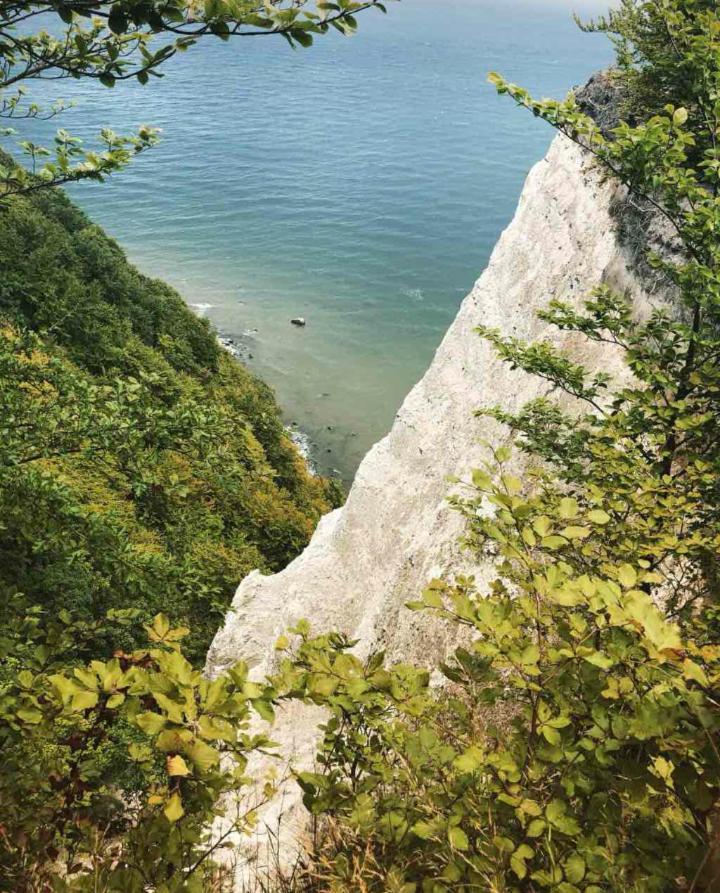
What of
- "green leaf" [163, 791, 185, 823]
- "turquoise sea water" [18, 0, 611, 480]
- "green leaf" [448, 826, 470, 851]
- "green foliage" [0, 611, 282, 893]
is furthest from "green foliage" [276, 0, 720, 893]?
"turquoise sea water" [18, 0, 611, 480]

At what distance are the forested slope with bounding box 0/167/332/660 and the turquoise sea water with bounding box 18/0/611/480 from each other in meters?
9.06

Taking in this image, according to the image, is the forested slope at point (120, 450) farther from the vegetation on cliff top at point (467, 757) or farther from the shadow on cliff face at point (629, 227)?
the shadow on cliff face at point (629, 227)

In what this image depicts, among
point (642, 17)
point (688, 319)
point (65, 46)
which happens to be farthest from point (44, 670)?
point (642, 17)

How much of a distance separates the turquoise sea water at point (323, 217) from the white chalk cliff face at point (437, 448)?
17186 mm

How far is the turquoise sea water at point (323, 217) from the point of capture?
135ft

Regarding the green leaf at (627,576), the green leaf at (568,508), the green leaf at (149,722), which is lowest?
the green leaf at (149,722)

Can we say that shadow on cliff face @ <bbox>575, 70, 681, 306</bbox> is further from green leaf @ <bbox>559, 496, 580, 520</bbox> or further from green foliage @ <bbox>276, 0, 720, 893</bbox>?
green foliage @ <bbox>276, 0, 720, 893</bbox>

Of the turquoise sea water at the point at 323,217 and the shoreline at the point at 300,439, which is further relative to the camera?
the turquoise sea water at the point at 323,217

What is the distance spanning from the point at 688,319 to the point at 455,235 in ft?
189

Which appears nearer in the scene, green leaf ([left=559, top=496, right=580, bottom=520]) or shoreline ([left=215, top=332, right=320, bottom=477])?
green leaf ([left=559, top=496, right=580, bottom=520])

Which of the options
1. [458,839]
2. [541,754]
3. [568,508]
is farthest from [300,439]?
[458,839]

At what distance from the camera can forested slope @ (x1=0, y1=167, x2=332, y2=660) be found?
6410 millimetres

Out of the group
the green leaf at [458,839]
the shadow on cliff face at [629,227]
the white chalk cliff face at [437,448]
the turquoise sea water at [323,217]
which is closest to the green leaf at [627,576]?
the green leaf at [458,839]

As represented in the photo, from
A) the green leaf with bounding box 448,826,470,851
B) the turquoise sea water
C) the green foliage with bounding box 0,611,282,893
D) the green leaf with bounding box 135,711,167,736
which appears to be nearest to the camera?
the green leaf with bounding box 135,711,167,736
